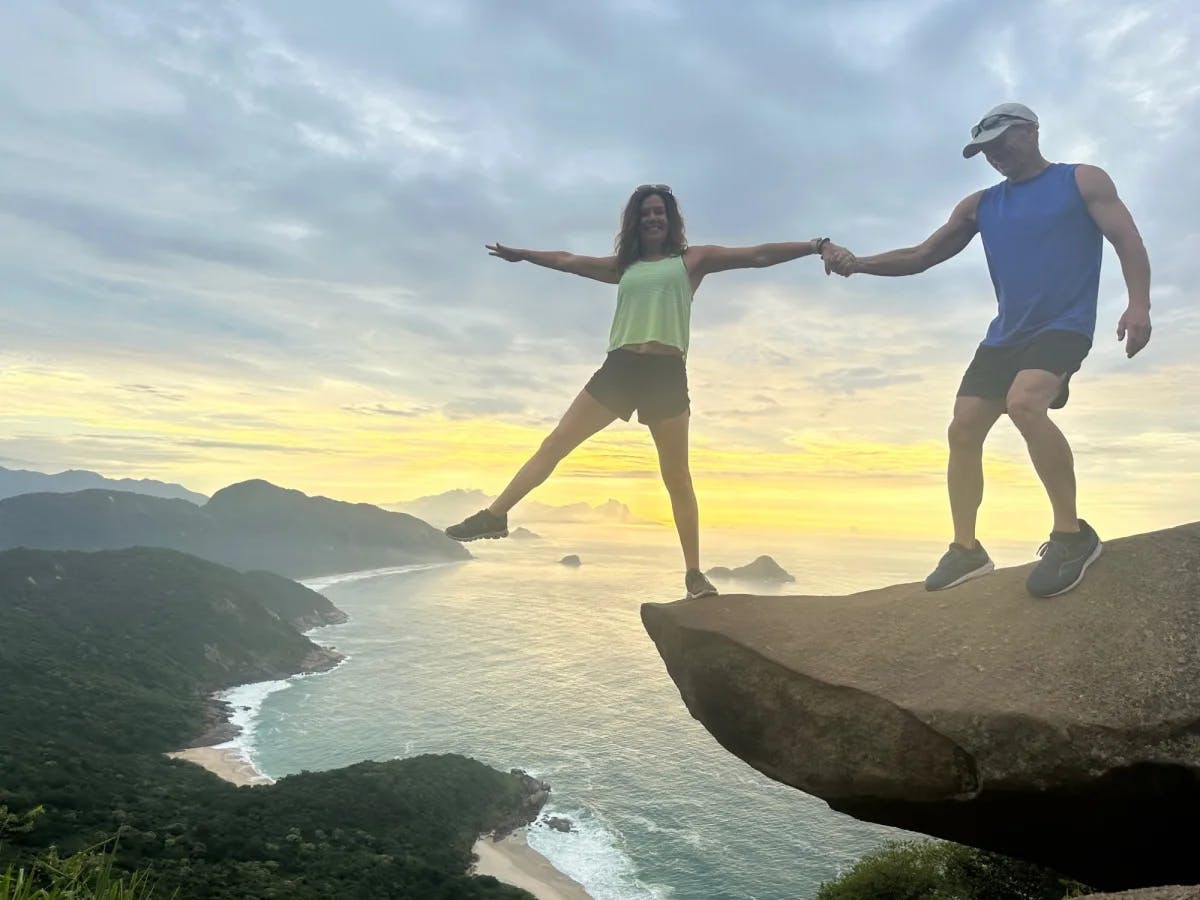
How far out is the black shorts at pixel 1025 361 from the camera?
16.4 feet

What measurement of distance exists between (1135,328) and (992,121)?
187 cm

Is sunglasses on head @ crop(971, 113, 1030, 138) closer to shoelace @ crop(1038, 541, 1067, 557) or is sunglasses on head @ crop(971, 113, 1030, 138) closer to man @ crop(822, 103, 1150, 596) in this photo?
man @ crop(822, 103, 1150, 596)

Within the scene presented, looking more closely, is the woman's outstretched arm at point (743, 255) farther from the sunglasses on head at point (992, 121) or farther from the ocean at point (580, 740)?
the ocean at point (580, 740)

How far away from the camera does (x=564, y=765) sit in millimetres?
60531

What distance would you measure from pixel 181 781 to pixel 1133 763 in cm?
5894

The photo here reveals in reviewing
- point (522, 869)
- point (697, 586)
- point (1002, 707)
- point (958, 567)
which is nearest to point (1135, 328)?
point (958, 567)

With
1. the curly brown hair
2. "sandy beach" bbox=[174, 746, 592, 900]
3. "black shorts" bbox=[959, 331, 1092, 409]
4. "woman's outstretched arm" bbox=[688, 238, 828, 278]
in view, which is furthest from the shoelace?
"sandy beach" bbox=[174, 746, 592, 900]

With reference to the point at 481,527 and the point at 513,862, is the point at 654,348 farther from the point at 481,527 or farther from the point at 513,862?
the point at 513,862

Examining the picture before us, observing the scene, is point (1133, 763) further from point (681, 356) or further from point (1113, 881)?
point (681, 356)

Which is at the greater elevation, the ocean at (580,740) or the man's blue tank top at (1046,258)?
the man's blue tank top at (1046,258)

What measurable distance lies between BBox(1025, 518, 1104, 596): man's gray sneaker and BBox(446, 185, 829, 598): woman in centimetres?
270

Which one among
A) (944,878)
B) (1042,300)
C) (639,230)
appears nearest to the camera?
(1042,300)

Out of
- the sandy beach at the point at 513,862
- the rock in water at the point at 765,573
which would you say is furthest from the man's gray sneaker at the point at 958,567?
the rock in water at the point at 765,573

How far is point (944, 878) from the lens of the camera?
25.6 meters
